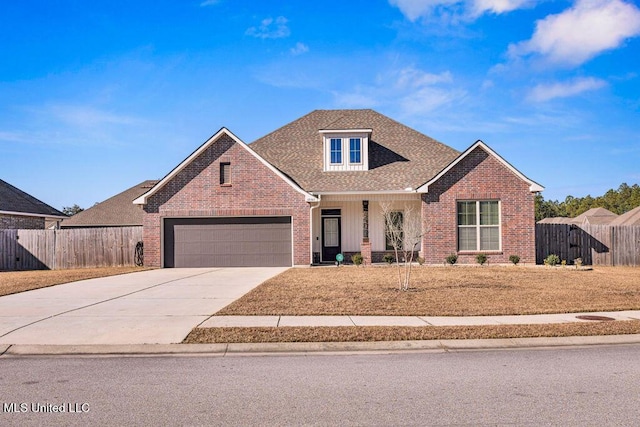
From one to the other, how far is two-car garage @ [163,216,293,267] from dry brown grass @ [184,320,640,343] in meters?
14.3

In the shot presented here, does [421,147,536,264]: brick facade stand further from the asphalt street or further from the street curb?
the asphalt street

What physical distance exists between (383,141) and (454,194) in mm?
6231

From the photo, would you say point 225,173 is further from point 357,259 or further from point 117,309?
point 117,309

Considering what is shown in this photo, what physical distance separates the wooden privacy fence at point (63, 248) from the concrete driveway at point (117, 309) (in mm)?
7455

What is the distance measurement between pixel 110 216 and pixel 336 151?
71.5ft

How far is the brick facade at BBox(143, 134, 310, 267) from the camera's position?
2305 centimetres

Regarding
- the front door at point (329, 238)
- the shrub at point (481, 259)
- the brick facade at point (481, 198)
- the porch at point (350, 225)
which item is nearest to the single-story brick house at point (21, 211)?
the porch at point (350, 225)

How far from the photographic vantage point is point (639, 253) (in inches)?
979

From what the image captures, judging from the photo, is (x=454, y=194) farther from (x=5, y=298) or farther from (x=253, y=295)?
(x=5, y=298)

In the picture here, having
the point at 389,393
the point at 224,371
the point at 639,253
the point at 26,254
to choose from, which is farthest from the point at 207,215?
the point at 639,253

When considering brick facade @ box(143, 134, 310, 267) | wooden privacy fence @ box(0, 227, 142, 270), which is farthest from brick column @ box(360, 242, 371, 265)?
wooden privacy fence @ box(0, 227, 142, 270)

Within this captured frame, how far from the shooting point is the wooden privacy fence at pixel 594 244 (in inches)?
976

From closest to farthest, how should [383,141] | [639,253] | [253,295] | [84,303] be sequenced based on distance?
[84,303] → [253,295] → [639,253] → [383,141]

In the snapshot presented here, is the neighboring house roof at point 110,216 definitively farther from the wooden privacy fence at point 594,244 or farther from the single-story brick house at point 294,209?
the wooden privacy fence at point 594,244
